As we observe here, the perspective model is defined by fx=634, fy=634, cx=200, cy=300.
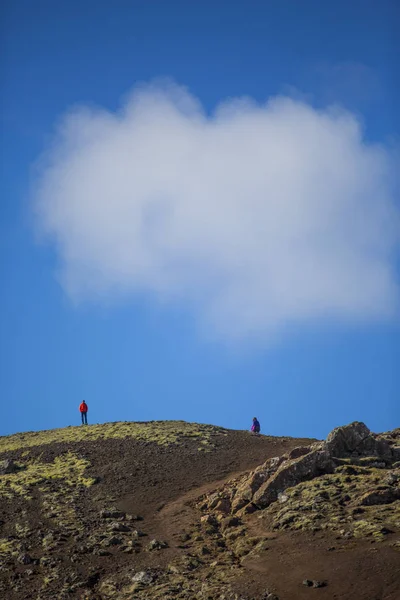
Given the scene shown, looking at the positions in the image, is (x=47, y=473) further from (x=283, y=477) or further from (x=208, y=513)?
(x=283, y=477)

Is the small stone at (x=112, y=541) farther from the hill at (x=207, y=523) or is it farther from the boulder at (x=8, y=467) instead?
the boulder at (x=8, y=467)

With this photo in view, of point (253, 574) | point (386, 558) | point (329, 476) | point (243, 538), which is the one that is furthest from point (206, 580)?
point (329, 476)

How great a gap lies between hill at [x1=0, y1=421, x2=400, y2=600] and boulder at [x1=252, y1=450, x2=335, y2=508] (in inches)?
2.4

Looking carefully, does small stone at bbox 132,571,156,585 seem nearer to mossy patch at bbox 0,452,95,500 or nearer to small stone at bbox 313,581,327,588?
small stone at bbox 313,581,327,588

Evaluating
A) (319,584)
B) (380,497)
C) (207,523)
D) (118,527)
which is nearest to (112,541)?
(118,527)

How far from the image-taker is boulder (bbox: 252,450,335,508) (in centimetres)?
3678

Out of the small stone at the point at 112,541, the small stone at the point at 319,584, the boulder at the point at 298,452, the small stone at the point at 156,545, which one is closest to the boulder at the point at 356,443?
the boulder at the point at 298,452

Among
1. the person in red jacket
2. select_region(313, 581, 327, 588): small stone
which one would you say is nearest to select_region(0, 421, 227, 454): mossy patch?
the person in red jacket

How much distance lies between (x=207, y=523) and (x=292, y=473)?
5.88 metres

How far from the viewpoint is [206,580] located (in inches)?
1150

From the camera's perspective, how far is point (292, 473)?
37781mm

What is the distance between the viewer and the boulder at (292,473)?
121 ft

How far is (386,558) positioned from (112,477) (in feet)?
74.9

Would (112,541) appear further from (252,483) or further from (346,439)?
(346,439)
